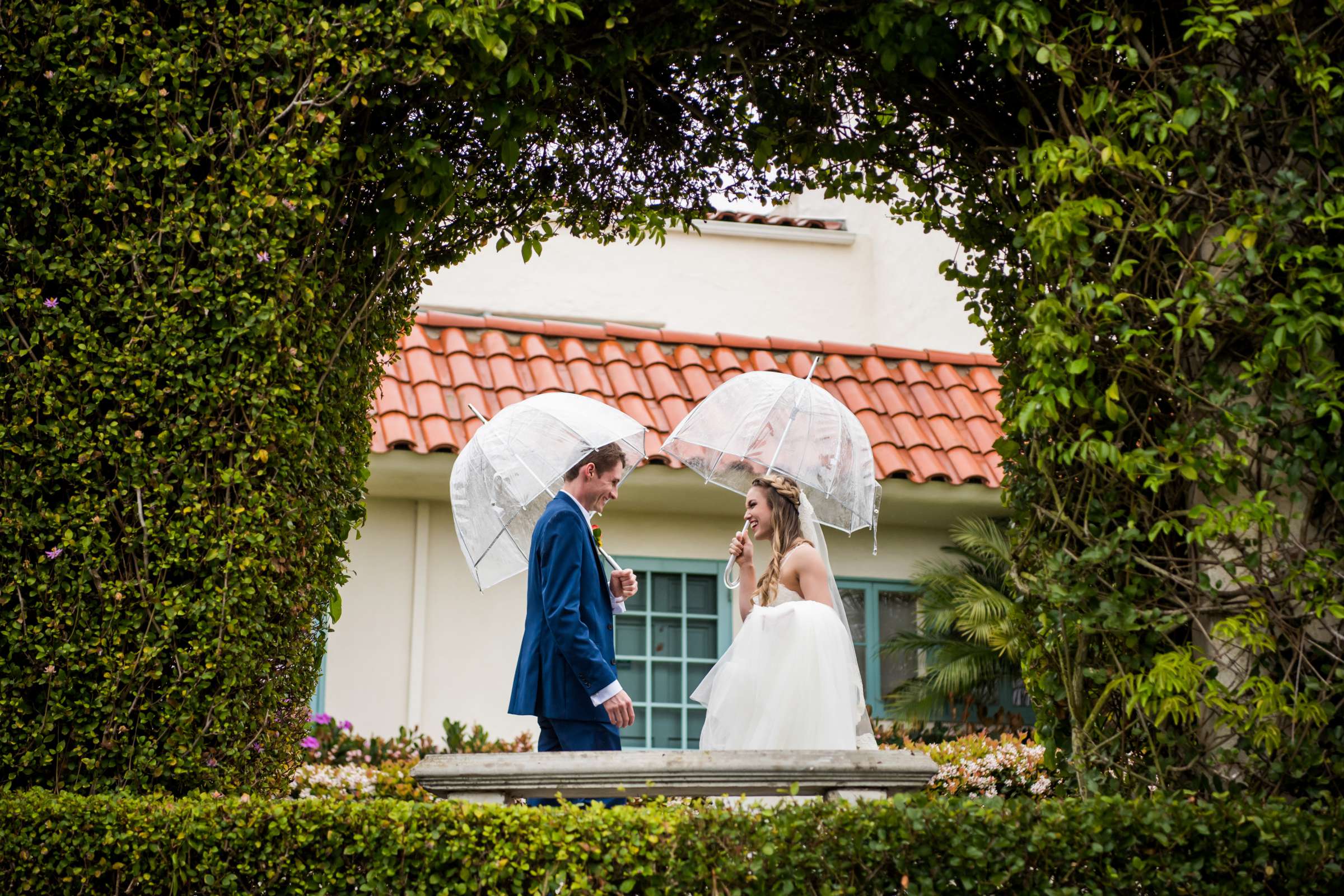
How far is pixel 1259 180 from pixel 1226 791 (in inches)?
81.2

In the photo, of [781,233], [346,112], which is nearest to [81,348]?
[346,112]

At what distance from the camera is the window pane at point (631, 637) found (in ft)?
36.3

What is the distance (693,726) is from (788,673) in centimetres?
499

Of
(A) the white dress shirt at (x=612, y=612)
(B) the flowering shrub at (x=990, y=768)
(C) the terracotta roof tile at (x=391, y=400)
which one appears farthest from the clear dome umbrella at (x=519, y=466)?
(C) the terracotta roof tile at (x=391, y=400)

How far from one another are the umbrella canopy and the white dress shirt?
39.8 inches

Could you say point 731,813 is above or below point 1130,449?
below

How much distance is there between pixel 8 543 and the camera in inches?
183

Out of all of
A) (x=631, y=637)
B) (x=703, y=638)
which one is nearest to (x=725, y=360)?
(x=703, y=638)

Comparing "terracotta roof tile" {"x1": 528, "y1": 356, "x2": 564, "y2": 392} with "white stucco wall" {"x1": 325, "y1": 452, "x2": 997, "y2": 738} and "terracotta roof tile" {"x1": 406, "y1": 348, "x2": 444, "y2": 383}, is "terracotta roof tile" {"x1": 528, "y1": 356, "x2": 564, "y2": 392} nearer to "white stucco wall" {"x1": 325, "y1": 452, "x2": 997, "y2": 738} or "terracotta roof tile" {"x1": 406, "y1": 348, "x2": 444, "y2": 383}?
"terracotta roof tile" {"x1": 406, "y1": 348, "x2": 444, "y2": 383}

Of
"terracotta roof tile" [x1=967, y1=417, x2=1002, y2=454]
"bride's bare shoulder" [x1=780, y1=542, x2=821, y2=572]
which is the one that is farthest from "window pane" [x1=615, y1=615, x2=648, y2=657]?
Result: "bride's bare shoulder" [x1=780, y1=542, x2=821, y2=572]

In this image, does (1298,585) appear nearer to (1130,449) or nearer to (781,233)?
(1130,449)

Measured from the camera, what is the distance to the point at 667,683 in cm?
1105

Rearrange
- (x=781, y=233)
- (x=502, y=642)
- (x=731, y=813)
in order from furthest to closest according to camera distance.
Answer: (x=781, y=233) < (x=502, y=642) < (x=731, y=813)

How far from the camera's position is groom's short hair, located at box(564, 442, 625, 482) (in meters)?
5.94
